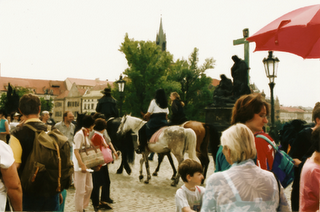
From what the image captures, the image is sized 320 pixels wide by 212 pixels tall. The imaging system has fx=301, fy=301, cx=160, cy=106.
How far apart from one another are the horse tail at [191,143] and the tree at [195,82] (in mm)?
26279

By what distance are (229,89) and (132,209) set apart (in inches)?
315

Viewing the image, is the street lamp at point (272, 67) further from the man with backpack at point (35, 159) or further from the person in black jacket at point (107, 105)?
the man with backpack at point (35, 159)

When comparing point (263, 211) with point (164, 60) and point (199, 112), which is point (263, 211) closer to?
point (164, 60)

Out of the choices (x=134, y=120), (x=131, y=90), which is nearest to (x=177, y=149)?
(x=134, y=120)

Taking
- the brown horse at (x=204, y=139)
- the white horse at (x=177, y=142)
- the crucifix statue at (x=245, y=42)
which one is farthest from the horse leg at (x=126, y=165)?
the crucifix statue at (x=245, y=42)

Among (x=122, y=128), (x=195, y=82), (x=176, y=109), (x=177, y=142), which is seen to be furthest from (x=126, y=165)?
(x=195, y=82)

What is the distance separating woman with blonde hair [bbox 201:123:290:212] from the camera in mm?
1715

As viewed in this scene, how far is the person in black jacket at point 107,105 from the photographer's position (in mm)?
9414

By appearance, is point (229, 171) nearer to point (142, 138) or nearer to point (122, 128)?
point (142, 138)

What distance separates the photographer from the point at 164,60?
98.7 ft

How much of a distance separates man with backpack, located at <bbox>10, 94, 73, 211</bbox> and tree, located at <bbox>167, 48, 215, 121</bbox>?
31425 mm

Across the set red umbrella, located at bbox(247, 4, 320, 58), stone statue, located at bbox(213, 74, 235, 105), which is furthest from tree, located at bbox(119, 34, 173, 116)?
red umbrella, located at bbox(247, 4, 320, 58)

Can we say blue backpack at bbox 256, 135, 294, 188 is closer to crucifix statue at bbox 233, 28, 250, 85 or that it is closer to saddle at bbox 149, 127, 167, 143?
saddle at bbox 149, 127, 167, 143

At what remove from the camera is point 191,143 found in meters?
7.62
